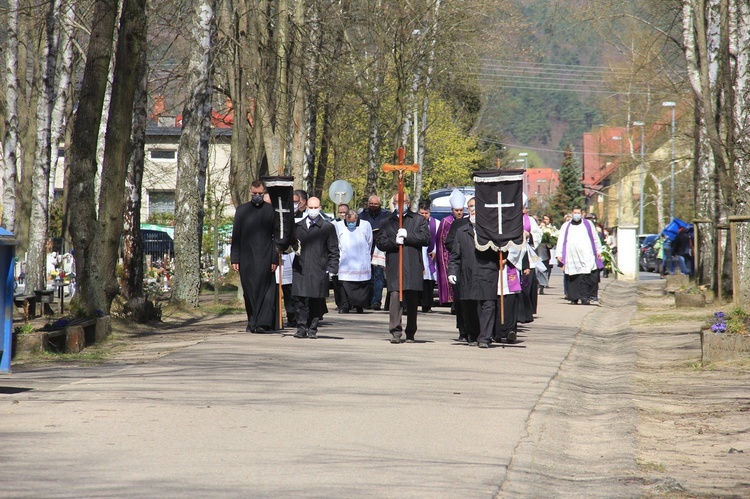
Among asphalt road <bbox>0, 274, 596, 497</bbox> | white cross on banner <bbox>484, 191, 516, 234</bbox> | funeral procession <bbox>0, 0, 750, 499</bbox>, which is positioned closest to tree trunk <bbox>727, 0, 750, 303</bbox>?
funeral procession <bbox>0, 0, 750, 499</bbox>

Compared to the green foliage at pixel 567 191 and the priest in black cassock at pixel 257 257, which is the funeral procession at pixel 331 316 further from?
the green foliage at pixel 567 191

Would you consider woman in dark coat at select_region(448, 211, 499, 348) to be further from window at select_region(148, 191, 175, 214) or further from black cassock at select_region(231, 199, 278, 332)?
window at select_region(148, 191, 175, 214)

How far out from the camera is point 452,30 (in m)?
37.8

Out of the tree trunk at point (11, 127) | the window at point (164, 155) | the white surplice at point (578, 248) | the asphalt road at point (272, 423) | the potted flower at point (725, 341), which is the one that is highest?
the window at point (164, 155)

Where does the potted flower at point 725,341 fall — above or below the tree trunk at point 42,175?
below

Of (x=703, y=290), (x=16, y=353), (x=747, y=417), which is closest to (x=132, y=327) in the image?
(x=16, y=353)

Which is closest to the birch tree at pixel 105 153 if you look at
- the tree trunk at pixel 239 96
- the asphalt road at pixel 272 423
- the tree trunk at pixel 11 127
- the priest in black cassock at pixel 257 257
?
the priest in black cassock at pixel 257 257

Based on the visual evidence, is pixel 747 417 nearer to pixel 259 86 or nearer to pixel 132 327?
pixel 132 327

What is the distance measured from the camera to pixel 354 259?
22.0m

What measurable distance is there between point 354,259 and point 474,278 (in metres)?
6.59

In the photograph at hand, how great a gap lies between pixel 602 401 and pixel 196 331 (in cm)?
760

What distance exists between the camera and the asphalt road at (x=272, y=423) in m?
6.86

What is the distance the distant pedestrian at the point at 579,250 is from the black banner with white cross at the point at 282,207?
1085 cm

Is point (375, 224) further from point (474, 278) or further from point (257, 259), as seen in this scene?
point (474, 278)
